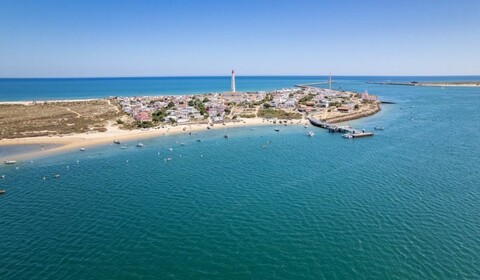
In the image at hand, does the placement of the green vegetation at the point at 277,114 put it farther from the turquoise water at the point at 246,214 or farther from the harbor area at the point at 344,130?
the turquoise water at the point at 246,214

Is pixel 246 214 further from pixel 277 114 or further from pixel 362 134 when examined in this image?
pixel 277 114

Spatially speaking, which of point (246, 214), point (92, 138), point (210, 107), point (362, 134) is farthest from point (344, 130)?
point (92, 138)

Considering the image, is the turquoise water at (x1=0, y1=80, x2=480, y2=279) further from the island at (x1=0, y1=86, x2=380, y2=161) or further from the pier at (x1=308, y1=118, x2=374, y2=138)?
the island at (x1=0, y1=86, x2=380, y2=161)

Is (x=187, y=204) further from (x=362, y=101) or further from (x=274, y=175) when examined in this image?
(x=362, y=101)

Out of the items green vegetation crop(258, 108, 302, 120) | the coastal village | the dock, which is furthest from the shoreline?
the dock

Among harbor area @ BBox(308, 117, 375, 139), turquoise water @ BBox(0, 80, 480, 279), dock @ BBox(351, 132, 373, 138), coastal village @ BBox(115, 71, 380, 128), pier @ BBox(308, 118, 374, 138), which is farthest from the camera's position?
coastal village @ BBox(115, 71, 380, 128)

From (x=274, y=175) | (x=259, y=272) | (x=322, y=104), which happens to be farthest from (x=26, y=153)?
(x=322, y=104)
